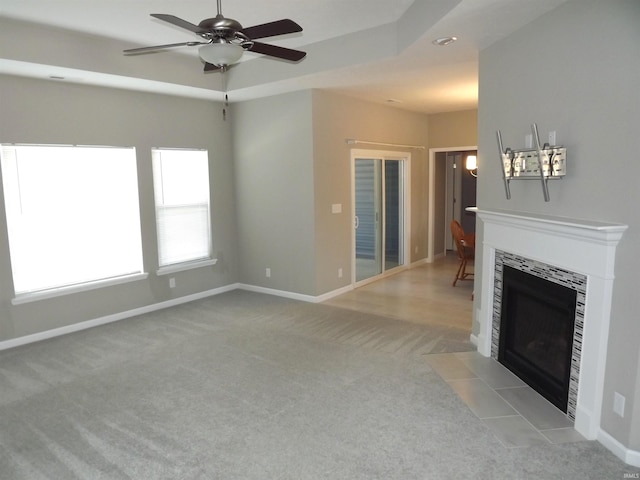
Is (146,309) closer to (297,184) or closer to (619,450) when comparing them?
(297,184)

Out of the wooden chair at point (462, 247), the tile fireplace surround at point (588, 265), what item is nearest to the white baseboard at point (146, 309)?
the wooden chair at point (462, 247)

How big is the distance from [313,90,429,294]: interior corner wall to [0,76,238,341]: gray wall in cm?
146

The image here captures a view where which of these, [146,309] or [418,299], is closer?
[146,309]

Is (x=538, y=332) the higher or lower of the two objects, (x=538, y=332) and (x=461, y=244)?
the lower

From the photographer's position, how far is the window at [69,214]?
4281mm

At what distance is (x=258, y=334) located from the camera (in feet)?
14.8

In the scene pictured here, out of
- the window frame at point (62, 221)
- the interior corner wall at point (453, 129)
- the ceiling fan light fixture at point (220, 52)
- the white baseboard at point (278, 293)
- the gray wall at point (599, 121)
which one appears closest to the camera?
the gray wall at point (599, 121)

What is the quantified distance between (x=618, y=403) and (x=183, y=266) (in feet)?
15.5

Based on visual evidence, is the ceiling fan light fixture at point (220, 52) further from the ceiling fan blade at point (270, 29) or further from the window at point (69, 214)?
the window at point (69, 214)

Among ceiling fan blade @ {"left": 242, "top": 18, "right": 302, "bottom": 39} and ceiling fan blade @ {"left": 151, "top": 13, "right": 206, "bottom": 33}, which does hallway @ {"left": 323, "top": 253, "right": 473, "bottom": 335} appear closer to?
ceiling fan blade @ {"left": 242, "top": 18, "right": 302, "bottom": 39}

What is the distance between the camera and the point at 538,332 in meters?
3.21

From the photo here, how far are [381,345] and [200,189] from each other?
3240 millimetres

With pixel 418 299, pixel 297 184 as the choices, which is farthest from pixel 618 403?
pixel 297 184

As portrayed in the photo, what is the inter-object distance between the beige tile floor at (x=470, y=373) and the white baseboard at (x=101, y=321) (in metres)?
1.80
